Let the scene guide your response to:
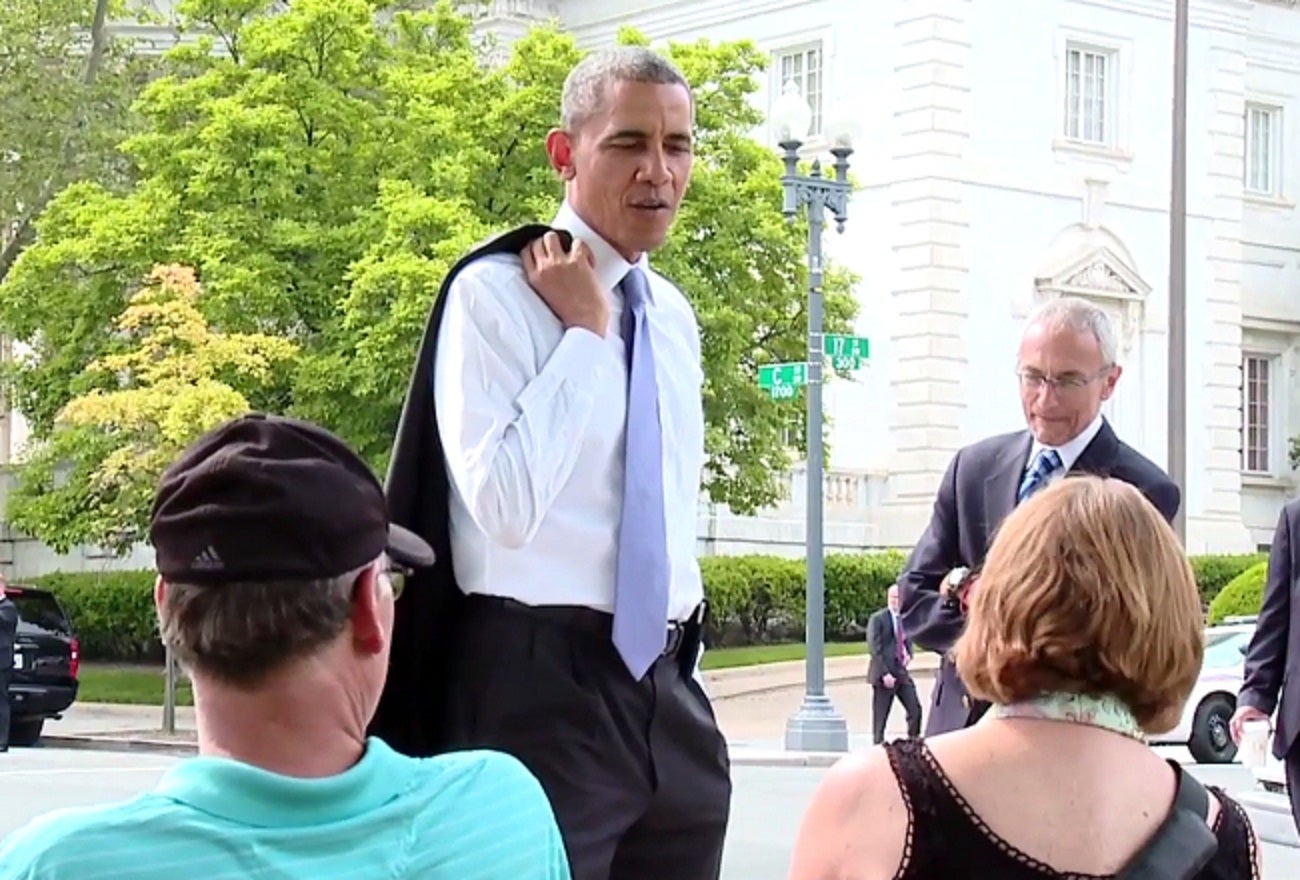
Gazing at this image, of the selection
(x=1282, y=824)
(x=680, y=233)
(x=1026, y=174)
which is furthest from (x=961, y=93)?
(x=1282, y=824)

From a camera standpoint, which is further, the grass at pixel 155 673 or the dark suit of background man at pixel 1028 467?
the grass at pixel 155 673

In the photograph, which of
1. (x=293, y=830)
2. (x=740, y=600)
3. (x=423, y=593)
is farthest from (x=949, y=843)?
(x=740, y=600)

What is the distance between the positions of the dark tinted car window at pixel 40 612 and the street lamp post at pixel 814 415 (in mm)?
8217

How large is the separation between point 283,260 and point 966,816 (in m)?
27.9

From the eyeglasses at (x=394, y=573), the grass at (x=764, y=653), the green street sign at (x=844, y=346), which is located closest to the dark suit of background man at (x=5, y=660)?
the green street sign at (x=844, y=346)

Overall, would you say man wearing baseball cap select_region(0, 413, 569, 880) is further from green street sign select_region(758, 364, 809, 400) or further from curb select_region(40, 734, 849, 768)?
green street sign select_region(758, 364, 809, 400)

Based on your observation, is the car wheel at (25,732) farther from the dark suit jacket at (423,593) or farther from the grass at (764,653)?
the dark suit jacket at (423,593)

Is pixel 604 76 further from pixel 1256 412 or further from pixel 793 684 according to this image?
pixel 1256 412

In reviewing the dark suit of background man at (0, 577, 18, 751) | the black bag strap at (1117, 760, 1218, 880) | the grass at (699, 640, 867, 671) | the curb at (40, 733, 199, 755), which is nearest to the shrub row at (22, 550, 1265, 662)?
the grass at (699, 640, 867, 671)

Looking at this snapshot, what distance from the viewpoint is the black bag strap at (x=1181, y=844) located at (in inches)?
146

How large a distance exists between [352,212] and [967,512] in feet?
83.9

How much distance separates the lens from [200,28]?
35.6 metres

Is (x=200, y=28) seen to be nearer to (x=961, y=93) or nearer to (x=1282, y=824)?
(x=961, y=93)

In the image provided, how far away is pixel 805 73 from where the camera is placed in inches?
1594
